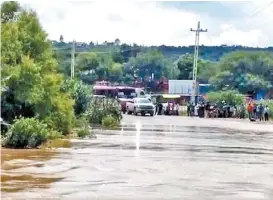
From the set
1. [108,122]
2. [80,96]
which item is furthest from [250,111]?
[80,96]

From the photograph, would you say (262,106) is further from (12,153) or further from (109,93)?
(12,153)

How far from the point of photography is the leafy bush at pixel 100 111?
36469 mm

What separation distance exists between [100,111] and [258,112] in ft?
70.8

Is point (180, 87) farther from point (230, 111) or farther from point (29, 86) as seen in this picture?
point (29, 86)

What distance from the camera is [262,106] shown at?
55.2 m

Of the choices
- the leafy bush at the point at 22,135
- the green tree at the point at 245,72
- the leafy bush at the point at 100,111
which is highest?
the green tree at the point at 245,72

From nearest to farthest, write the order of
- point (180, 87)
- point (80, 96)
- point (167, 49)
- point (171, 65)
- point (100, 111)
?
point (80, 96) < point (100, 111) < point (180, 87) < point (171, 65) < point (167, 49)

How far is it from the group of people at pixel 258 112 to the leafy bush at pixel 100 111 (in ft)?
58.9

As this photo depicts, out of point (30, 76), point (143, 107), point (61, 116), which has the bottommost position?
point (61, 116)

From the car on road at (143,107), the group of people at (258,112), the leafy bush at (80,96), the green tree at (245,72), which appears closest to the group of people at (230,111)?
the group of people at (258,112)

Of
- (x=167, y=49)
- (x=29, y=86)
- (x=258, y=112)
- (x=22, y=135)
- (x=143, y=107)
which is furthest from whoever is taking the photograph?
(x=167, y=49)

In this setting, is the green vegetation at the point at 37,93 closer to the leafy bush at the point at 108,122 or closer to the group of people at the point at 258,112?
the leafy bush at the point at 108,122

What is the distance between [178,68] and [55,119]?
332 ft

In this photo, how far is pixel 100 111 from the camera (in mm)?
36688
